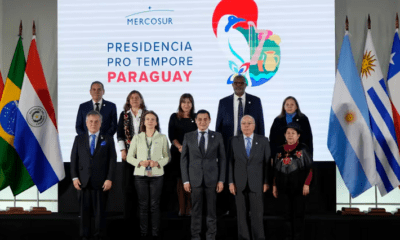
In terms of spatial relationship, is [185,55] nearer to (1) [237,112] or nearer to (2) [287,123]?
(1) [237,112]

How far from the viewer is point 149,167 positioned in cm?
479

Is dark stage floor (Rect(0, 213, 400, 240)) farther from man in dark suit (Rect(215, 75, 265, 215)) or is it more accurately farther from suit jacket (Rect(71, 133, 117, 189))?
man in dark suit (Rect(215, 75, 265, 215))

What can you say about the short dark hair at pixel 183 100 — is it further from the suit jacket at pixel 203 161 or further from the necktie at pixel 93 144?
the necktie at pixel 93 144

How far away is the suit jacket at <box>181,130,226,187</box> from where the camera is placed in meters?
4.71

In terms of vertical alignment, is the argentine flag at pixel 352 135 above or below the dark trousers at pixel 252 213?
above

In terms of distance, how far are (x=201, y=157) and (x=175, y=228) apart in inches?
36.0

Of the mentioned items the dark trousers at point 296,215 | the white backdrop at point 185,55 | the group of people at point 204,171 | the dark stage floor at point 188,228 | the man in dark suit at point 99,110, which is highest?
the white backdrop at point 185,55

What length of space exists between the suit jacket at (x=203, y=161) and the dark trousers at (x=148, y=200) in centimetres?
30

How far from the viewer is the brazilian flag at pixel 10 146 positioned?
5.97m

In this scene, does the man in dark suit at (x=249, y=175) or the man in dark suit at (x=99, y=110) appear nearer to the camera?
the man in dark suit at (x=249, y=175)

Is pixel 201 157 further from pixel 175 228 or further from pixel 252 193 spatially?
pixel 175 228

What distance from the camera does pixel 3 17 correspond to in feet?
22.5

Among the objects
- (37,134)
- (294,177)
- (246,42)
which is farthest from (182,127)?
(37,134)

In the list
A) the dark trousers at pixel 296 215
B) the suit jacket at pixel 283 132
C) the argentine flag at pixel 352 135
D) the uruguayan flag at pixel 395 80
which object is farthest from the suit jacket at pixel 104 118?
the uruguayan flag at pixel 395 80
